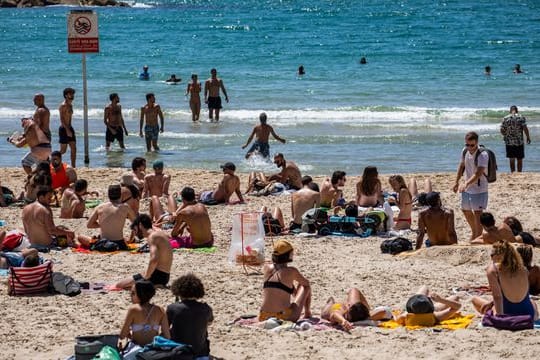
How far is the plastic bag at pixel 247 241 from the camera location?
11336 millimetres

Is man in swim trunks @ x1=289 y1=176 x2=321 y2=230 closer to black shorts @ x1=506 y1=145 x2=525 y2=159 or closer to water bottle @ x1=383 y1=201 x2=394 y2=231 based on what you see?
water bottle @ x1=383 y1=201 x2=394 y2=231

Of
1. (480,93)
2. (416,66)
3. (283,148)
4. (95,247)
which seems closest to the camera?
(95,247)

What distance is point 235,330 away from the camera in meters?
9.00

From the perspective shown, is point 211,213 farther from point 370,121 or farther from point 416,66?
point 416,66

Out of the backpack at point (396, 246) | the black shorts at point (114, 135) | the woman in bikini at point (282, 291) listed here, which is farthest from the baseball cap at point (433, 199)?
the black shorts at point (114, 135)

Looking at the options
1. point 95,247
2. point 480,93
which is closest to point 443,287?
point 95,247

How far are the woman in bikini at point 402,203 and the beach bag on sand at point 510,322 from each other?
4353 millimetres

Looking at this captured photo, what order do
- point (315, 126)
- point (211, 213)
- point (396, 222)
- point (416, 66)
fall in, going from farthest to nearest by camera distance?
point (416, 66)
point (315, 126)
point (211, 213)
point (396, 222)

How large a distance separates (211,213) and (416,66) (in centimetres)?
2530

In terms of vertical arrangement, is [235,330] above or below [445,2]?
below

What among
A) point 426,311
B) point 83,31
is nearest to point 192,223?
point 426,311

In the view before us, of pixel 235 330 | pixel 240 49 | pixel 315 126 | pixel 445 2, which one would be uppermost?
pixel 445 2

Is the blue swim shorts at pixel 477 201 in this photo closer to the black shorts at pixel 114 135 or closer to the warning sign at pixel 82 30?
the warning sign at pixel 82 30

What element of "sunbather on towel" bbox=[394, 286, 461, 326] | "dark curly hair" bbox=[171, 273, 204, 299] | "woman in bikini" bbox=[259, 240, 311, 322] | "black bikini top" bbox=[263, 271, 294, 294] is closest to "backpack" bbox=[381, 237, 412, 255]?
"sunbather on towel" bbox=[394, 286, 461, 326]
